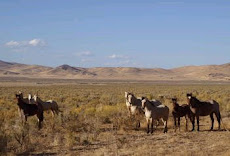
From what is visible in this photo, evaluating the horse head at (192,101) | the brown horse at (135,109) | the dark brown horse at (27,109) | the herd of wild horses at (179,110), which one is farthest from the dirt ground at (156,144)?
the dark brown horse at (27,109)

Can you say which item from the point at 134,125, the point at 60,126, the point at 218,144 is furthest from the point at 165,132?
the point at 60,126

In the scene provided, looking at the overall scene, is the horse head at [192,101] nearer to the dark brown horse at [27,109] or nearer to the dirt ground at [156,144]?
the dirt ground at [156,144]

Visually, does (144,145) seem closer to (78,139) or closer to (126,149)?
(126,149)

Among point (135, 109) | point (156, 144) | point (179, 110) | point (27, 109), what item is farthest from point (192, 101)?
point (27, 109)

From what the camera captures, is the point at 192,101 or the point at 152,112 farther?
the point at 192,101

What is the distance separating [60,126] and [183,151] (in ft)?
23.7

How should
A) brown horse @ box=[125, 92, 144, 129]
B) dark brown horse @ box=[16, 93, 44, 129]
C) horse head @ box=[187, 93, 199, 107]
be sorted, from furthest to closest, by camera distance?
brown horse @ box=[125, 92, 144, 129] < horse head @ box=[187, 93, 199, 107] < dark brown horse @ box=[16, 93, 44, 129]

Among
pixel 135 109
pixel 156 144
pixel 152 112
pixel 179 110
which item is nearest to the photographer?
pixel 156 144

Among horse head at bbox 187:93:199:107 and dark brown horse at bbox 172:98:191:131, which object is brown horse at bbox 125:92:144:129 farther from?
horse head at bbox 187:93:199:107

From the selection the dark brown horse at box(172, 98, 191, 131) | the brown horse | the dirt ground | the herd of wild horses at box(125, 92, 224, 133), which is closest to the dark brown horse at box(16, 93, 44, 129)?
the dirt ground

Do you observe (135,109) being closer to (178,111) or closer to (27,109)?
(178,111)

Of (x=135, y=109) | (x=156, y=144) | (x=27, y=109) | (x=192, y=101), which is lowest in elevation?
(x=156, y=144)

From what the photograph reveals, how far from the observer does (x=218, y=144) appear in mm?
12672

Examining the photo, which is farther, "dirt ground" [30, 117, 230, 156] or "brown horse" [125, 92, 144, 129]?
"brown horse" [125, 92, 144, 129]
